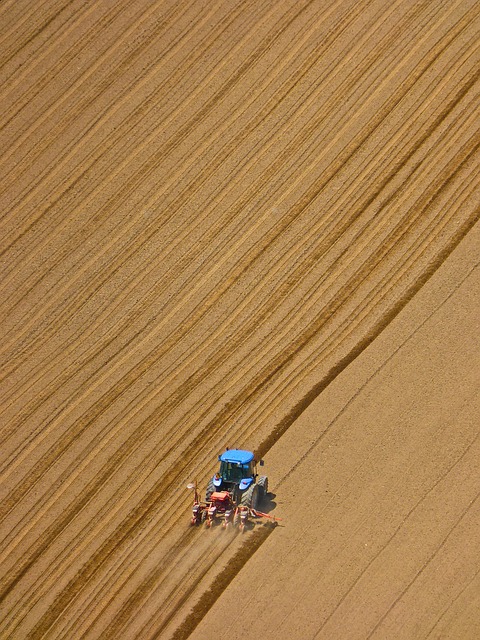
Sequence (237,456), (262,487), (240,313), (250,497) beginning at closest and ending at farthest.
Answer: (250,497) < (262,487) < (237,456) < (240,313)

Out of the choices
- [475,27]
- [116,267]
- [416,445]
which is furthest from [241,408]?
[475,27]

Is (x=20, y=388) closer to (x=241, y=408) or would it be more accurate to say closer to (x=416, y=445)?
(x=241, y=408)

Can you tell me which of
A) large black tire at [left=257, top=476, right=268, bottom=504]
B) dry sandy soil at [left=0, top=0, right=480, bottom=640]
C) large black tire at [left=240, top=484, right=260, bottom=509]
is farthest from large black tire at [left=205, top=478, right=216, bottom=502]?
large black tire at [left=257, top=476, right=268, bottom=504]

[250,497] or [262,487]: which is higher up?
[262,487]

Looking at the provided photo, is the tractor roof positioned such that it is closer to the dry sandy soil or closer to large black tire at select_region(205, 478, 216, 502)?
large black tire at select_region(205, 478, 216, 502)

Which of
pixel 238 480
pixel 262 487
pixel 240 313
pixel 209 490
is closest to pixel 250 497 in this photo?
pixel 262 487

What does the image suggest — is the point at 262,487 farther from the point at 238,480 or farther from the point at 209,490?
the point at 209,490
